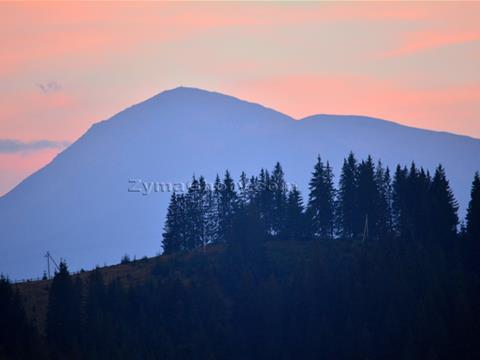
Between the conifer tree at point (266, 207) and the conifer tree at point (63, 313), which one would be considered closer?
the conifer tree at point (63, 313)

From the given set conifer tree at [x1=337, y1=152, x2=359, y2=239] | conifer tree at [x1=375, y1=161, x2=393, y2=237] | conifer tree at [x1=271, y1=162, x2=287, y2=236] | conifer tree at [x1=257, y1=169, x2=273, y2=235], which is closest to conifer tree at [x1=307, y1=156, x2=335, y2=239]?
conifer tree at [x1=337, y1=152, x2=359, y2=239]

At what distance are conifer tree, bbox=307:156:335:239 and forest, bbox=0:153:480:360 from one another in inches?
7.8

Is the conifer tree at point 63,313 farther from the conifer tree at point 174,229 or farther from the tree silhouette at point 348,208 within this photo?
the tree silhouette at point 348,208

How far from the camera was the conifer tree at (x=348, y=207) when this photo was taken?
130625mm

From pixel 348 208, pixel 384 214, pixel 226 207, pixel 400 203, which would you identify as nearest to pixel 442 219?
pixel 400 203

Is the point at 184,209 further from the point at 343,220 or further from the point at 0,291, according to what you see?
the point at 0,291

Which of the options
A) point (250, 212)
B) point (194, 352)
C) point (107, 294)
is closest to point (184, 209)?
point (250, 212)

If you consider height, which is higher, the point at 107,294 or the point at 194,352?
the point at 107,294

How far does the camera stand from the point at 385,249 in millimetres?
116250

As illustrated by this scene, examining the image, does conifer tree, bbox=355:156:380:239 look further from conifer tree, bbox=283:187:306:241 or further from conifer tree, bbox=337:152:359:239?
conifer tree, bbox=283:187:306:241

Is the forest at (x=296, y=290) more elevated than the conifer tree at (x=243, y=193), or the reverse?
the conifer tree at (x=243, y=193)

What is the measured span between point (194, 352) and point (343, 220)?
3756cm

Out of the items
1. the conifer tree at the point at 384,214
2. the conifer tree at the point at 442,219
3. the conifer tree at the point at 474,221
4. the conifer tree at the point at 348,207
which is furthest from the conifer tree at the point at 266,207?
the conifer tree at the point at 474,221

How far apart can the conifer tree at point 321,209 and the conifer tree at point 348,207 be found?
4.09 ft
